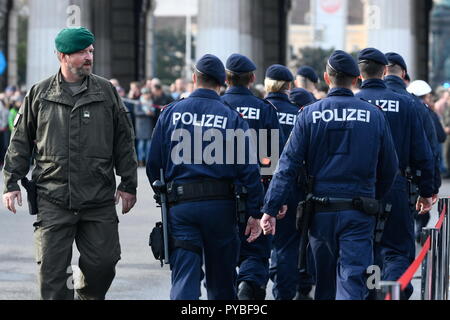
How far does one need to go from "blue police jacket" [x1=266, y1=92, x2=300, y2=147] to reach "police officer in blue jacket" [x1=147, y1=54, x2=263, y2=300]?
2.94 meters

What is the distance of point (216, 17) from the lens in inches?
1374

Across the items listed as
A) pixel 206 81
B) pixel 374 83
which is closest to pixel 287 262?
pixel 374 83

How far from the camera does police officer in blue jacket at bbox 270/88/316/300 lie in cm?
1066

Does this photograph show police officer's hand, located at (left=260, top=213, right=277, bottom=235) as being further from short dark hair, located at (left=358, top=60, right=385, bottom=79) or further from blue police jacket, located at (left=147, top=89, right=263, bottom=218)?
short dark hair, located at (left=358, top=60, right=385, bottom=79)

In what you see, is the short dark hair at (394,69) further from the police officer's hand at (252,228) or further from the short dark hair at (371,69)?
the police officer's hand at (252,228)

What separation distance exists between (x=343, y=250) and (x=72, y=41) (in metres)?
2.15

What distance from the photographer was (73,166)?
8391 millimetres

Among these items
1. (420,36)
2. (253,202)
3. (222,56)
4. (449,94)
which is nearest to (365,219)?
(253,202)

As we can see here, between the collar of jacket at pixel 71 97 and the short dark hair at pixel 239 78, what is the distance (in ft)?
8.03

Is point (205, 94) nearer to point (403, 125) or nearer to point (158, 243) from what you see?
point (158, 243)

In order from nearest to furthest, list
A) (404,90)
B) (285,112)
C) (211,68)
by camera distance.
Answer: (211,68) → (404,90) → (285,112)

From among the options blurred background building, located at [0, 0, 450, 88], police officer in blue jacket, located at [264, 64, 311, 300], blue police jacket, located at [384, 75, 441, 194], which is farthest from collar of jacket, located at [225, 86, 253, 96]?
blurred background building, located at [0, 0, 450, 88]

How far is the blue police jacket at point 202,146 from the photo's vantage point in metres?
8.55
